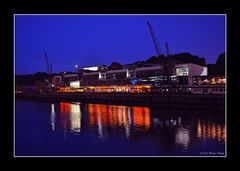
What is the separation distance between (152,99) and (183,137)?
10.2m

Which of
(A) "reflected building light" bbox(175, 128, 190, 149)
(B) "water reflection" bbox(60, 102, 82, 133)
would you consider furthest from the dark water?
(B) "water reflection" bbox(60, 102, 82, 133)

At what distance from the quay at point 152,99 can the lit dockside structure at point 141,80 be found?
112cm

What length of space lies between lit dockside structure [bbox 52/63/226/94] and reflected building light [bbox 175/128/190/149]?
686cm

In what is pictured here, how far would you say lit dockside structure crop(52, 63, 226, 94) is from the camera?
1812cm

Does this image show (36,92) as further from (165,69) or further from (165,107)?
(165,107)

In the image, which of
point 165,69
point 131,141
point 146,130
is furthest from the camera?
point 165,69

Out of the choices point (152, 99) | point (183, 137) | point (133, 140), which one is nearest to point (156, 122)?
point (183, 137)

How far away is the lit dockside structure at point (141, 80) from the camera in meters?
18.1

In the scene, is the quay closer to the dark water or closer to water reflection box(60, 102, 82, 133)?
the dark water

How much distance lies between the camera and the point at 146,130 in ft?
33.5

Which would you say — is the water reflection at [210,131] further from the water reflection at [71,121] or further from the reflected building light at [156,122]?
the water reflection at [71,121]
